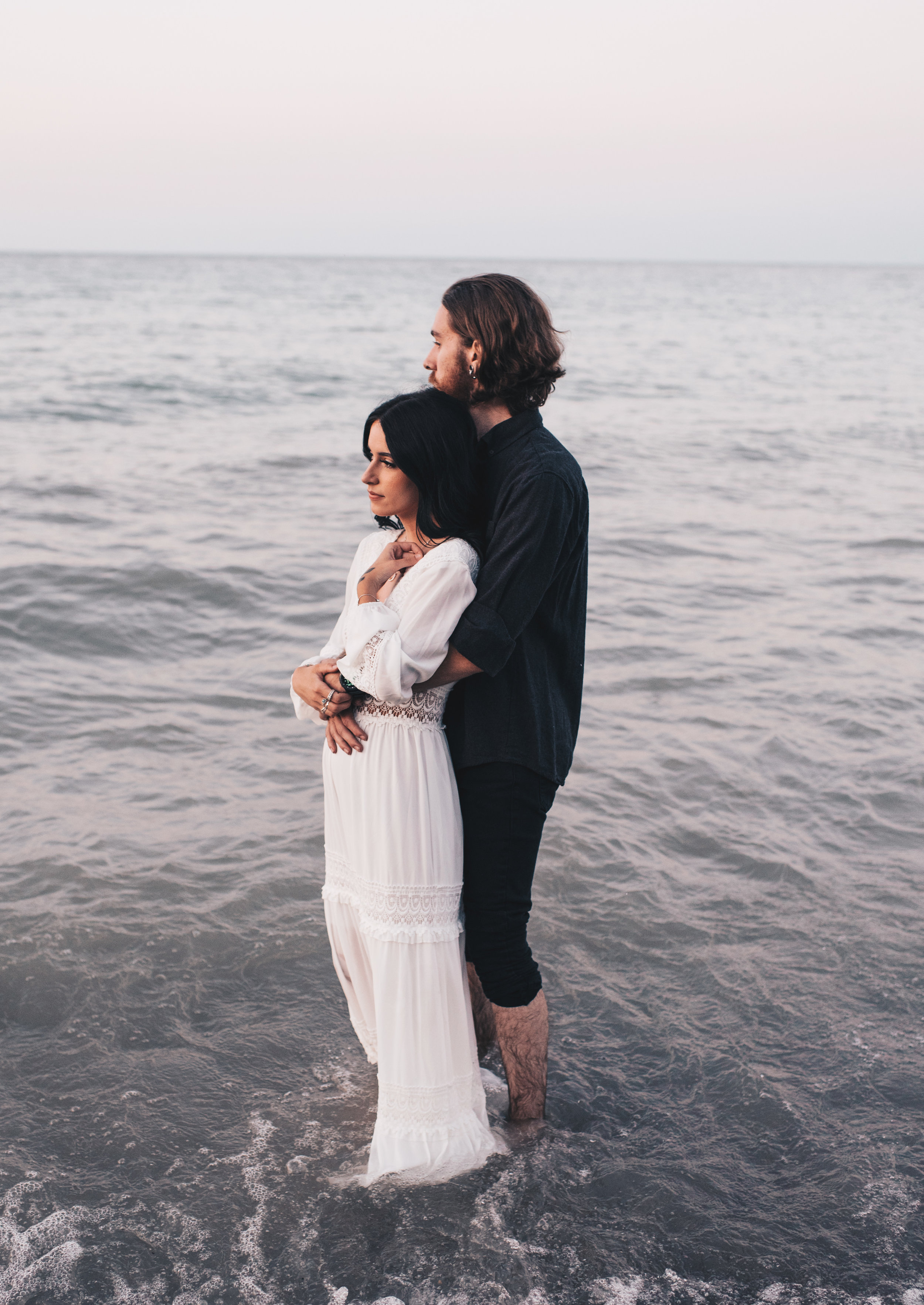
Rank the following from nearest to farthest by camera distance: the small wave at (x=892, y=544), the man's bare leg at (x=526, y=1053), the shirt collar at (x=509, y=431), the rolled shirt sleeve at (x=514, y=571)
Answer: the rolled shirt sleeve at (x=514, y=571) → the shirt collar at (x=509, y=431) → the man's bare leg at (x=526, y=1053) → the small wave at (x=892, y=544)

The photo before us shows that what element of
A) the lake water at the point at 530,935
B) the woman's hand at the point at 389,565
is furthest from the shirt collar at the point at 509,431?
the lake water at the point at 530,935

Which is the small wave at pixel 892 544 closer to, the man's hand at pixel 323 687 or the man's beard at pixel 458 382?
the man's beard at pixel 458 382

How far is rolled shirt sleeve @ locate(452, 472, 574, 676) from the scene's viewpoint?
7.91ft

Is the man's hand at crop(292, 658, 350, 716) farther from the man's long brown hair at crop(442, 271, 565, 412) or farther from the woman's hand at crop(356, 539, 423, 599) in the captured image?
the man's long brown hair at crop(442, 271, 565, 412)

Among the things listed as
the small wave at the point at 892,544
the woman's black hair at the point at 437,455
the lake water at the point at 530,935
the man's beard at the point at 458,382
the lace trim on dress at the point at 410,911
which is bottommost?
the lake water at the point at 530,935

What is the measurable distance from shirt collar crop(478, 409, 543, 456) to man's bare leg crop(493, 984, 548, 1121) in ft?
4.92

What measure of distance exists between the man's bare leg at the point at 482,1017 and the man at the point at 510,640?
1.17 feet

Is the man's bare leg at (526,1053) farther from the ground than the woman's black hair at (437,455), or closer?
closer

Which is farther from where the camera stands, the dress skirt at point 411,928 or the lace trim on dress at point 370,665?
the dress skirt at point 411,928

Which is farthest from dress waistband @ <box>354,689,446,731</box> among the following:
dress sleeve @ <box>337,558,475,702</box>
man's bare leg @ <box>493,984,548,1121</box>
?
man's bare leg @ <box>493,984,548,1121</box>

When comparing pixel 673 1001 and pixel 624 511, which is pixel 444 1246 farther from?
pixel 624 511

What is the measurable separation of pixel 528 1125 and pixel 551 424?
50.1 ft

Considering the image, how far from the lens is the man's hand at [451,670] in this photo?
2486 mm

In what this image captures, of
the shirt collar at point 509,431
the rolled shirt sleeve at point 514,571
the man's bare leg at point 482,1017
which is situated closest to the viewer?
the rolled shirt sleeve at point 514,571
